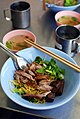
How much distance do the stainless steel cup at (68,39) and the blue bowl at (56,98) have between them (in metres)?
0.04

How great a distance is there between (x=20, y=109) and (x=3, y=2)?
2.34ft

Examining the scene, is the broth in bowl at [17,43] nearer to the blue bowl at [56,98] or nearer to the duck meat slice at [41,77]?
the blue bowl at [56,98]

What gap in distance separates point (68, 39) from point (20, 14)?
0.88 ft

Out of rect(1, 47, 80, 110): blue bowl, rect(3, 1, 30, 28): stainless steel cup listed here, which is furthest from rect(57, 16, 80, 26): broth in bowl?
rect(1, 47, 80, 110): blue bowl

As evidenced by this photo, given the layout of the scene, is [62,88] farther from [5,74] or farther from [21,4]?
[21,4]

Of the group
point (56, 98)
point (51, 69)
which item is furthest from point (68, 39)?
point (56, 98)

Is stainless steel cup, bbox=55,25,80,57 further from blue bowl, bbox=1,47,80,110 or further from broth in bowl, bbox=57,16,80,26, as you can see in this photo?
broth in bowl, bbox=57,16,80,26

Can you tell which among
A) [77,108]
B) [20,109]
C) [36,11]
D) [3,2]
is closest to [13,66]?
[20,109]

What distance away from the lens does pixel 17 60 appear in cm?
82

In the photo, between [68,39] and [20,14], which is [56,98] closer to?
[68,39]

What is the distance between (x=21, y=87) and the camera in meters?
0.77

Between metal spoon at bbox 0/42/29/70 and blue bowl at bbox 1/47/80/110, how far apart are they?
0.02 meters

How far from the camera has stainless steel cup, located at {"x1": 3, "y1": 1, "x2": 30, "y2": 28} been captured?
1.02 m

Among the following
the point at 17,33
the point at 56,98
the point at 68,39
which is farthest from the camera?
the point at 17,33
